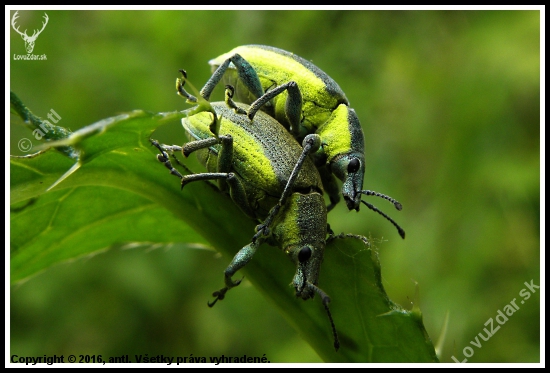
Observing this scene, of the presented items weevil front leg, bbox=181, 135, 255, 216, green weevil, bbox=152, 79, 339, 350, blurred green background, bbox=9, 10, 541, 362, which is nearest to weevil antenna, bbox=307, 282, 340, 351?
green weevil, bbox=152, 79, 339, 350

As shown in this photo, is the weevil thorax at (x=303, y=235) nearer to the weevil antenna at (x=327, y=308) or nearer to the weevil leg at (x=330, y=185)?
the weevil antenna at (x=327, y=308)

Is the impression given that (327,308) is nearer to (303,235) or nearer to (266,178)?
(303,235)

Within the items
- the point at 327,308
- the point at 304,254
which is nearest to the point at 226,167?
the point at 304,254

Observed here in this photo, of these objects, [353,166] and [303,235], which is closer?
[303,235]

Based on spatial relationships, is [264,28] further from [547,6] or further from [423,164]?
[547,6]

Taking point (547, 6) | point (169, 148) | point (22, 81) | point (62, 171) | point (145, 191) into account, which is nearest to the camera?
point (62, 171)

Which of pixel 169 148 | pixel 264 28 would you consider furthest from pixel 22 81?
pixel 169 148
